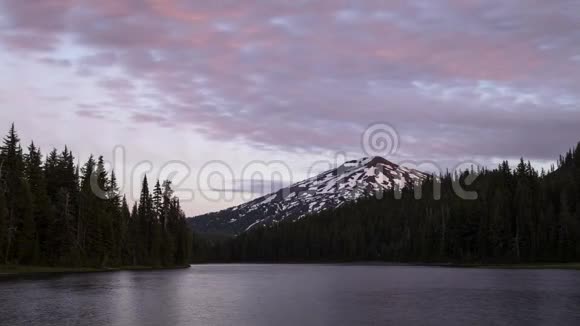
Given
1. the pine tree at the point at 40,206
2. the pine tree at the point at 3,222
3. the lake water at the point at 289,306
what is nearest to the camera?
the lake water at the point at 289,306

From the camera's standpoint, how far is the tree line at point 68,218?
88938 millimetres

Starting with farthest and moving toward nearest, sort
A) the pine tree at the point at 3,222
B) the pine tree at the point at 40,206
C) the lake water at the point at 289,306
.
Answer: the pine tree at the point at 40,206, the pine tree at the point at 3,222, the lake water at the point at 289,306

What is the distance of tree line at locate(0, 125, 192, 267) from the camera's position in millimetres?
88938

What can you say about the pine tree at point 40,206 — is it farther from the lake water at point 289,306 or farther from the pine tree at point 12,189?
the lake water at point 289,306

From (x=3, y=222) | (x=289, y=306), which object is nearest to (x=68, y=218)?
(x=3, y=222)

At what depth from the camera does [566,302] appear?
1753 inches

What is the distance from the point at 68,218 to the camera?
99375 mm

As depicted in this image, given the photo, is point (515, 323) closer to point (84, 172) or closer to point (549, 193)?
point (84, 172)

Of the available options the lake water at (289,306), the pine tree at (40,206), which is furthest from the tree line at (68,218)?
the lake water at (289,306)

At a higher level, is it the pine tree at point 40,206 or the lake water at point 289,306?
the pine tree at point 40,206

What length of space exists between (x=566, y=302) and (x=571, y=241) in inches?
3417

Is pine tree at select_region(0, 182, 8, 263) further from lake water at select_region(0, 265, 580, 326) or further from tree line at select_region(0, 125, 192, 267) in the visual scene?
lake water at select_region(0, 265, 580, 326)

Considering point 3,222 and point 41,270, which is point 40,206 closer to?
point 41,270

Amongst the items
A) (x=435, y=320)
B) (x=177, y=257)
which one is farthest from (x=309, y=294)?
(x=177, y=257)
